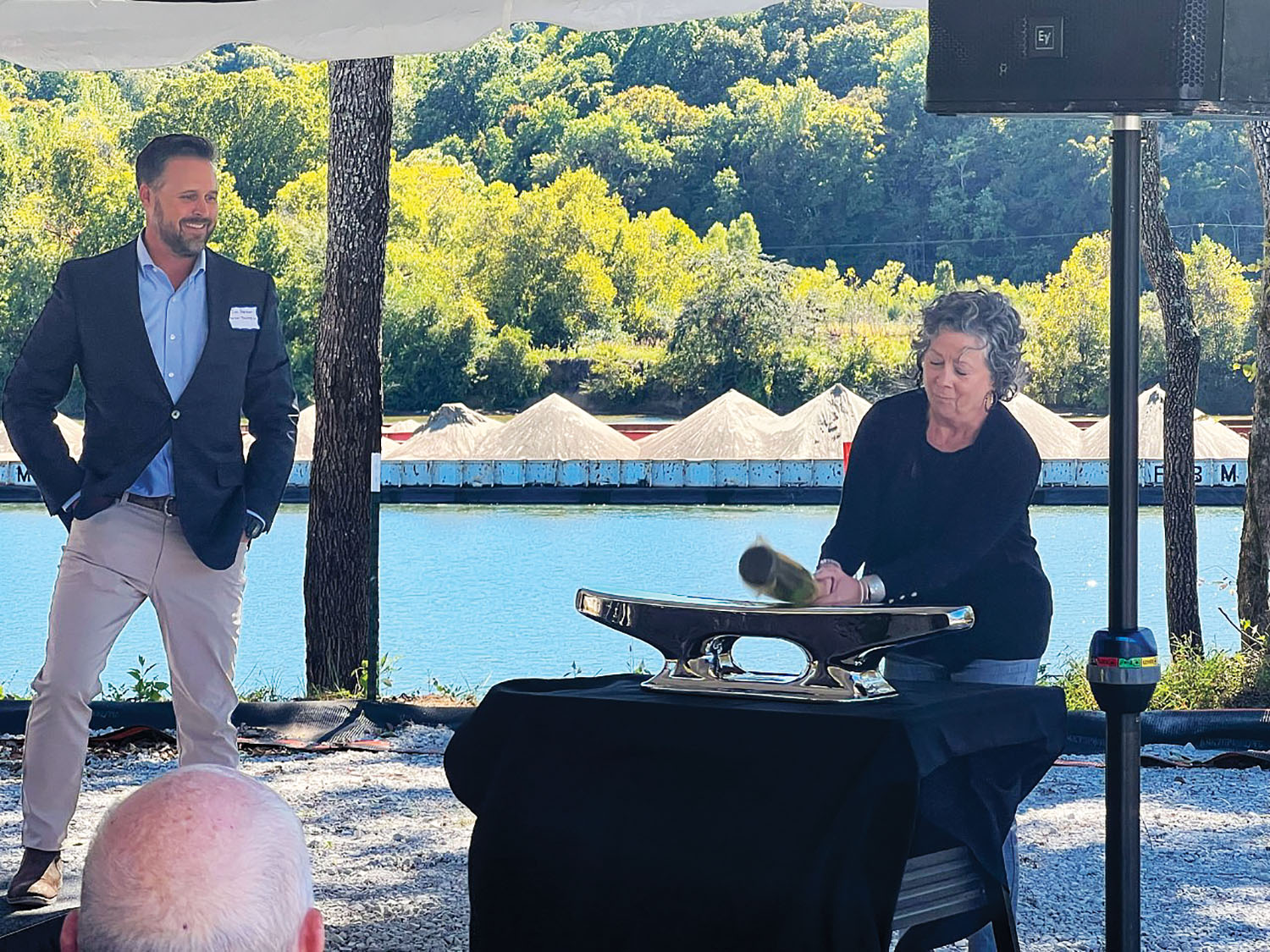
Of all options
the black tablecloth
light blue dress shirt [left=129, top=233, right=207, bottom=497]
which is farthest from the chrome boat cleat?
light blue dress shirt [left=129, top=233, right=207, bottom=497]

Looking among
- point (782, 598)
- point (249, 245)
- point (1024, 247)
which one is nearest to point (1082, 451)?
point (1024, 247)

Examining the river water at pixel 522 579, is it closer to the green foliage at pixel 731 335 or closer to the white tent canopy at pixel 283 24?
the white tent canopy at pixel 283 24

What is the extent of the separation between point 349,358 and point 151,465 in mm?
2902

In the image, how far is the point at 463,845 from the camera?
3955 mm

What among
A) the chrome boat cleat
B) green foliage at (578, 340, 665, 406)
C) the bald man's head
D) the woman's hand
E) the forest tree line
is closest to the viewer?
the bald man's head

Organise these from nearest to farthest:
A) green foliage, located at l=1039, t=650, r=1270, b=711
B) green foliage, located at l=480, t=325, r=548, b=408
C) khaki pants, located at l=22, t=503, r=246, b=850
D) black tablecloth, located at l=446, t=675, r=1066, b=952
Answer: black tablecloth, located at l=446, t=675, r=1066, b=952, khaki pants, located at l=22, t=503, r=246, b=850, green foliage, located at l=1039, t=650, r=1270, b=711, green foliage, located at l=480, t=325, r=548, b=408

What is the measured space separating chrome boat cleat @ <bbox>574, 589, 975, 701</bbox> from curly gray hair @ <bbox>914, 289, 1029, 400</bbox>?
0.69 meters

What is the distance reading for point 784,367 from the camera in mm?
59344

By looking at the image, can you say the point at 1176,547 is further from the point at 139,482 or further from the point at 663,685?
the point at 663,685

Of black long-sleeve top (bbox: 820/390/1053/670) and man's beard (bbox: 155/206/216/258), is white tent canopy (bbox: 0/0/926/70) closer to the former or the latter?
man's beard (bbox: 155/206/216/258)

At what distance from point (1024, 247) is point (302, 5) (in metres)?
56.5

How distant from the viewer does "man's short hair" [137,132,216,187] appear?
3213 millimetres

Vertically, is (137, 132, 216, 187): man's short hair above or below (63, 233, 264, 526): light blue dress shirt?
above

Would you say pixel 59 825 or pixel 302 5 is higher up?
pixel 302 5
